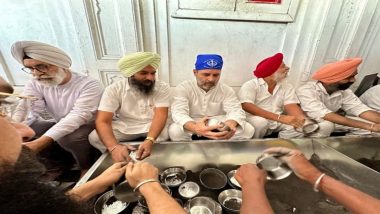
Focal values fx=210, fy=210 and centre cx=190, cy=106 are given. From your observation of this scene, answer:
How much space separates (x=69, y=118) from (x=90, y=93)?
285 mm

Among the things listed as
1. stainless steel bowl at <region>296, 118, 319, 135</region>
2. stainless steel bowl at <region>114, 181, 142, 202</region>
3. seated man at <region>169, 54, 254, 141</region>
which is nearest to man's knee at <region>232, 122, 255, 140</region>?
seated man at <region>169, 54, 254, 141</region>

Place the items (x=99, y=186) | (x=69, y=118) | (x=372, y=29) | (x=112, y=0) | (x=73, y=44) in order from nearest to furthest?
(x=99, y=186)
(x=69, y=118)
(x=112, y=0)
(x=73, y=44)
(x=372, y=29)

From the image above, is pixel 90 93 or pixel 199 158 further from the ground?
pixel 90 93

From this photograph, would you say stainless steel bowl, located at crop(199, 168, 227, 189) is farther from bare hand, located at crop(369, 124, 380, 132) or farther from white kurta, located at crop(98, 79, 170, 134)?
bare hand, located at crop(369, 124, 380, 132)

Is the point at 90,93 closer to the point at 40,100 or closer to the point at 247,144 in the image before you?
the point at 40,100

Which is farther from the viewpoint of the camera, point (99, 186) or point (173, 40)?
point (173, 40)

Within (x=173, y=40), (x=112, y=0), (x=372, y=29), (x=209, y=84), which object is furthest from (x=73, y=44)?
(x=372, y=29)

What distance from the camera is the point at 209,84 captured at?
2.13 meters

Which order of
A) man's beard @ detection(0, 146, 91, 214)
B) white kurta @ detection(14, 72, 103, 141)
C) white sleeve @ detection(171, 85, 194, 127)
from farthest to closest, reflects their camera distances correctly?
white sleeve @ detection(171, 85, 194, 127) < white kurta @ detection(14, 72, 103, 141) < man's beard @ detection(0, 146, 91, 214)

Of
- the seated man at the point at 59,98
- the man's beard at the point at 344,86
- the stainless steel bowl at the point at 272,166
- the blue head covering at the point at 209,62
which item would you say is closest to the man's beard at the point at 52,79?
the seated man at the point at 59,98

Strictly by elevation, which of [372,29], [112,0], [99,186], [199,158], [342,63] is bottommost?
[199,158]

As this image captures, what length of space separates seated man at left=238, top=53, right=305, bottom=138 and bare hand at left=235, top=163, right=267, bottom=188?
1.23 meters

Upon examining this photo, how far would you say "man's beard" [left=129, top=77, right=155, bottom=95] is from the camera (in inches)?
76.1

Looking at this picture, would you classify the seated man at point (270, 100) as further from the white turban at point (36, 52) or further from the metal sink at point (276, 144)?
the white turban at point (36, 52)
